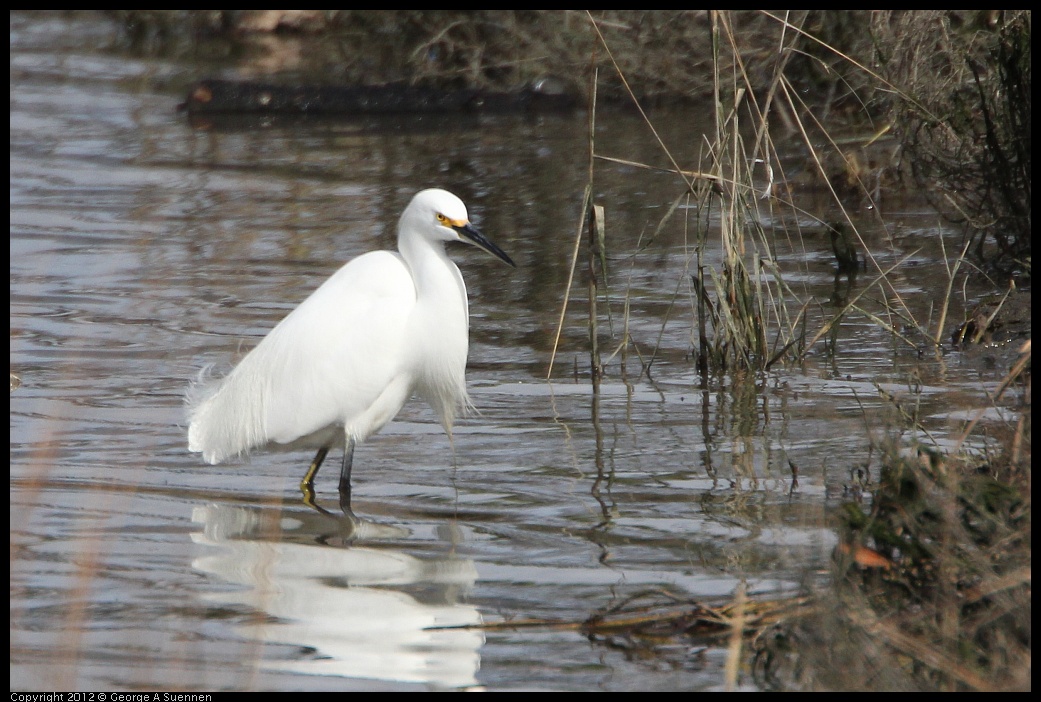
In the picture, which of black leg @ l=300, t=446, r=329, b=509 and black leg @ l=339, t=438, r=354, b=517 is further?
black leg @ l=300, t=446, r=329, b=509

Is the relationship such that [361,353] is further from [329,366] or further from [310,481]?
[310,481]

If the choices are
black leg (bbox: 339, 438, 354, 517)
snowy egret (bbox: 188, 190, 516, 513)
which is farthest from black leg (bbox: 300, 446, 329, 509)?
black leg (bbox: 339, 438, 354, 517)

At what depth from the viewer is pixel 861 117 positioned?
940cm

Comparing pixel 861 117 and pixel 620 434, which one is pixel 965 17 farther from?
pixel 620 434

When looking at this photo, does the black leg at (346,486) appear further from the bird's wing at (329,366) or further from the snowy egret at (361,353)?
the bird's wing at (329,366)

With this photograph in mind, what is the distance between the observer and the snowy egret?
4203mm

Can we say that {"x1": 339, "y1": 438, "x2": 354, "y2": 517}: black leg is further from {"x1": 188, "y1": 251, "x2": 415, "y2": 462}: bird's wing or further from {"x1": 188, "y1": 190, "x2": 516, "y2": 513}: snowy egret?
{"x1": 188, "y1": 251, "x2": 415, "y2": 462}: bird's wing

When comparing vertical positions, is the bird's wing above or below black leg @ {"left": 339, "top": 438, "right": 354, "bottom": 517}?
above

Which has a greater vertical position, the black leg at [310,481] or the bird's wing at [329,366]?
the bird's wing at [329,366]

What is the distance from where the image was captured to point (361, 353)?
4.21 m

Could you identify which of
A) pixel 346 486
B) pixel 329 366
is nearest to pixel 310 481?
pixel 346 486

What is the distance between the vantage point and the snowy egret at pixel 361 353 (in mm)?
4203

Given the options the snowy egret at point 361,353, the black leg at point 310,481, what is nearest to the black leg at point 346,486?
the snowy egret at point 361,353

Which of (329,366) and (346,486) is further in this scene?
(329,366)
